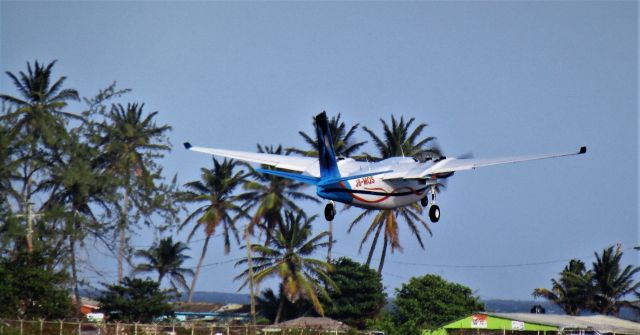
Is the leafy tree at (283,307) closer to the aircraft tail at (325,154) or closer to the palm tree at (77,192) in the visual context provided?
the palm tree at (77,192)

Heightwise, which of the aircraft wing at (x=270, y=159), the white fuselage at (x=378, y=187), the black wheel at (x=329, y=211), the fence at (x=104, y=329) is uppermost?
the aircraft wing at (x=270, y=159)

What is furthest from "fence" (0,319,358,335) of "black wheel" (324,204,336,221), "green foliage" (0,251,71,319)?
"black wheel" (324,204,336,221)

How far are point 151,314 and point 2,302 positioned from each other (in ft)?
40.0

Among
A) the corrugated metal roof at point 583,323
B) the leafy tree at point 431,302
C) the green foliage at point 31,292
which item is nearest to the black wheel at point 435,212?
the corrugated metal roof at point 583,323

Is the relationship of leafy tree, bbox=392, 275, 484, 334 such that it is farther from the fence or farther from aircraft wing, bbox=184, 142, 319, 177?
aircraft wing, bbox=184, 142, 319, 177

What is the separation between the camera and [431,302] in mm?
85375

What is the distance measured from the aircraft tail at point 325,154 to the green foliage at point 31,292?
2950 centimetres

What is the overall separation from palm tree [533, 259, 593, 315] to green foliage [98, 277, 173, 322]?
45.6m

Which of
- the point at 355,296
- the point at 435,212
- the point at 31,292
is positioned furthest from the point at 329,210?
the point at 355,296

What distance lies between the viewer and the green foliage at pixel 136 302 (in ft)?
239

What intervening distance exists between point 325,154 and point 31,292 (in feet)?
100

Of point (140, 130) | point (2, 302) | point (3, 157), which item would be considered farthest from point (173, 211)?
point (2, 302)

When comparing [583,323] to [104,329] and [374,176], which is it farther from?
[374,176]

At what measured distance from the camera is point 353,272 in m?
96.2
